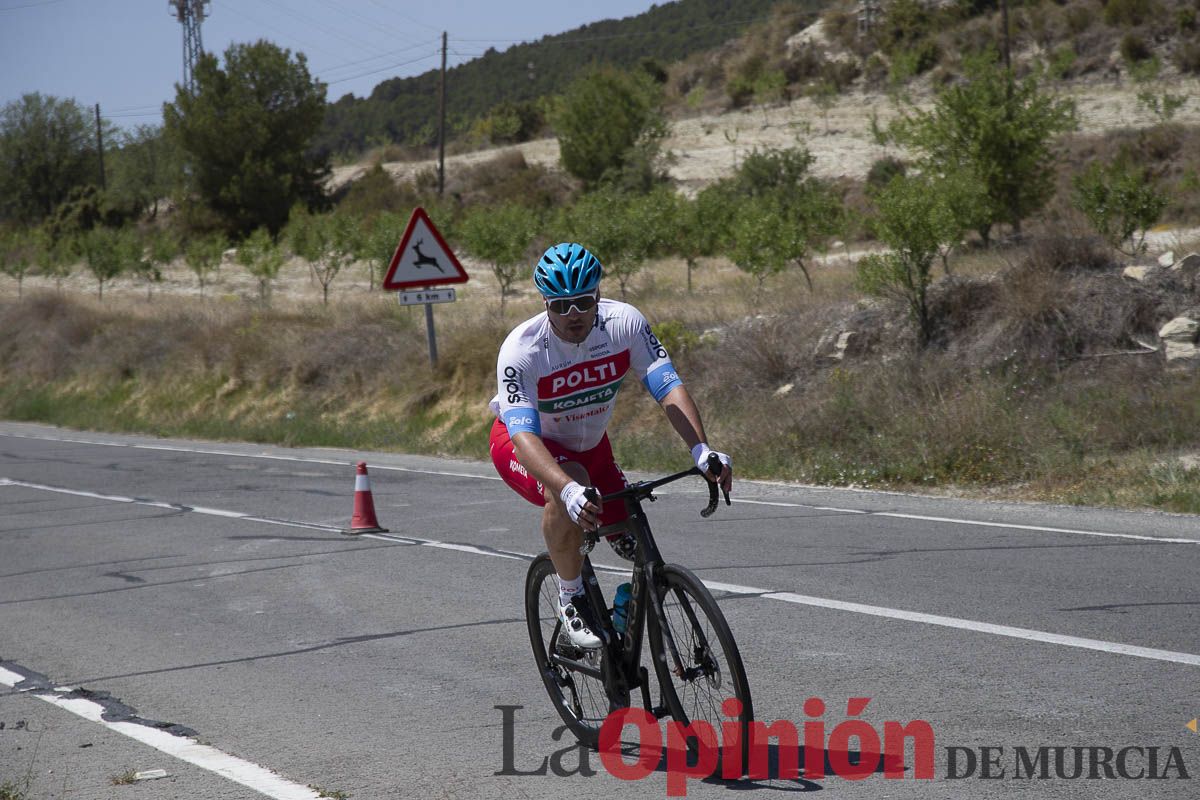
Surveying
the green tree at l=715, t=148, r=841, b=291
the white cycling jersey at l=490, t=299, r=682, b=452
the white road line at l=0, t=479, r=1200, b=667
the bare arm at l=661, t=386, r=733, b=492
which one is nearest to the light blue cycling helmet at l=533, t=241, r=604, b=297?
the white cycling jersey at l=490, t=299, r=682, b=452

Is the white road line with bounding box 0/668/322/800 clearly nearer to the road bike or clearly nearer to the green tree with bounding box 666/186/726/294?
the road bike

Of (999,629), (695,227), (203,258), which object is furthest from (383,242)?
(999,629)

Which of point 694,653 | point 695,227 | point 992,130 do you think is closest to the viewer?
point 694,653

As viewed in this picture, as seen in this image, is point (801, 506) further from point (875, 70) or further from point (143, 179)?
point (143, 179)

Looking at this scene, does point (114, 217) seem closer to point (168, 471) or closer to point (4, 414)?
point (4, 414)

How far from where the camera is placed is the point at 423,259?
58.7ft

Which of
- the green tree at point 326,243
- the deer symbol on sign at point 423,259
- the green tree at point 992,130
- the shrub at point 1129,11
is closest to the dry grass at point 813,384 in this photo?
the deer symbol on sign at point 423,259

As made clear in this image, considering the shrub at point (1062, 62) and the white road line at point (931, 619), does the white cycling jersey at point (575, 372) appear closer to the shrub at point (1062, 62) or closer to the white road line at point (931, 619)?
the white road line at point (931, 619)

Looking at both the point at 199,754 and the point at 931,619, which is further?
the point at 931,619

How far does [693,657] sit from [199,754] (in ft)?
7.30

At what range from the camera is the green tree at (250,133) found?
69.9 meters

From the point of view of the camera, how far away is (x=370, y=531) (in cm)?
1105

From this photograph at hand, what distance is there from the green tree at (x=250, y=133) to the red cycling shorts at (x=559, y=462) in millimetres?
67926

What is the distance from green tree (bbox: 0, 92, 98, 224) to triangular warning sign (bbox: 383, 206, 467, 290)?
7555 centimetres
